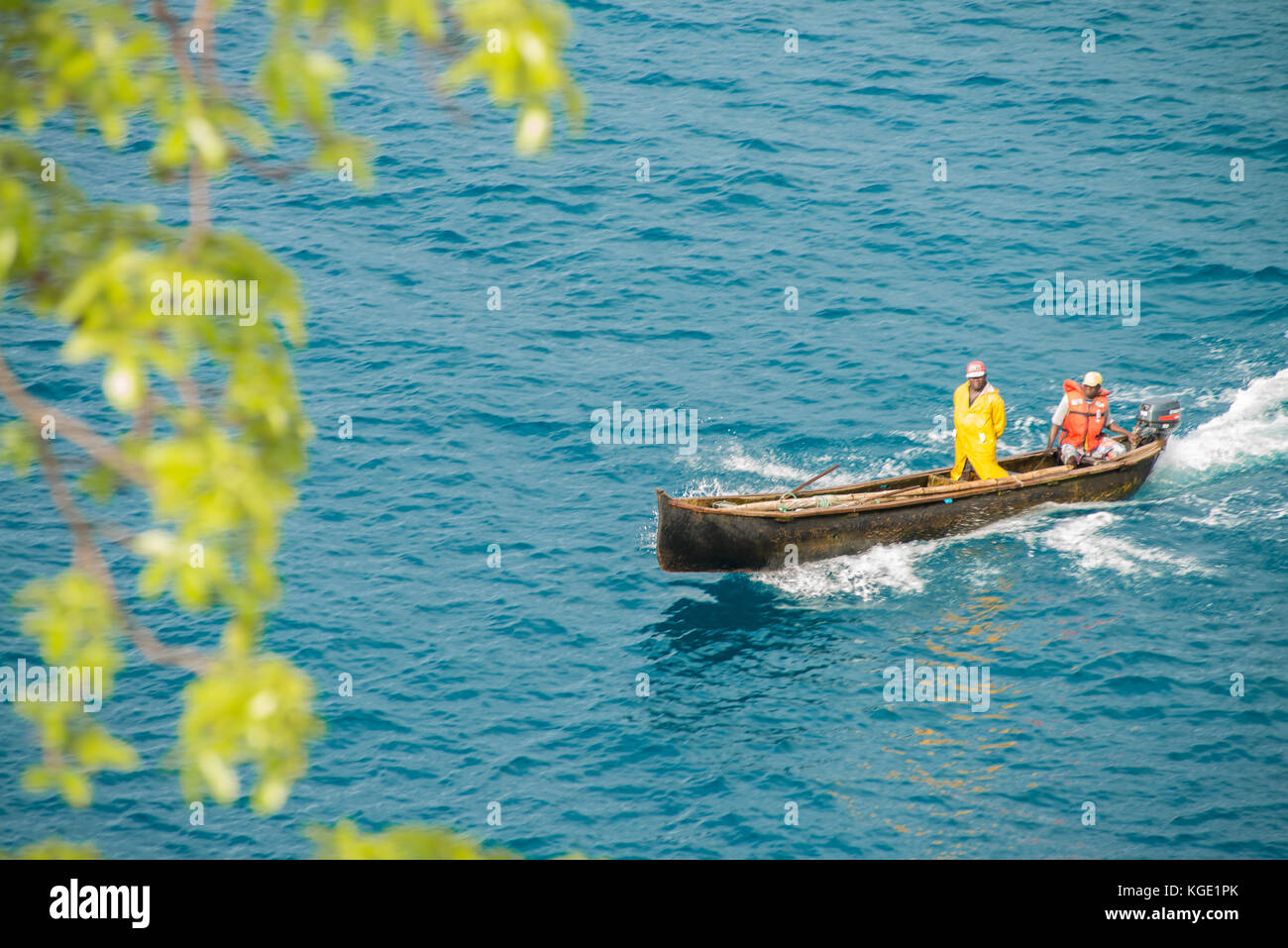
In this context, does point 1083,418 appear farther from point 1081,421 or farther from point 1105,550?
point 1105,550

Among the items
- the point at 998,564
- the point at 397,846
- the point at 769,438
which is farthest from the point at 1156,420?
the point at 397,846

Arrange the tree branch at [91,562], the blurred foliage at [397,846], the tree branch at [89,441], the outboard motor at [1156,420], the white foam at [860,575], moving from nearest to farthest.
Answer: the tree branch at [89,441], the tree branch at [91,562], the blurred foliage at [397,846], the white foam at [860,575], the outboard motor at [1156,420]

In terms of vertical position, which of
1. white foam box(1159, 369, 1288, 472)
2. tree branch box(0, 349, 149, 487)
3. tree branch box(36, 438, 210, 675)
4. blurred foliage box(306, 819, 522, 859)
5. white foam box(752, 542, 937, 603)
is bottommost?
blurred foliage box(306, 819, 522, 859)

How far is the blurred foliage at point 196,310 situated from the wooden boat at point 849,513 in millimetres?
16331

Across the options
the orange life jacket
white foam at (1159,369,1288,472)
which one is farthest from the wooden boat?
white foam at (1159,369,1288,472)

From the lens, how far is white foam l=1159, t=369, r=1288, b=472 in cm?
2603

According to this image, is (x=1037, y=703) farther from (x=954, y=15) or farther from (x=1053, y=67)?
(x=954, y=15)

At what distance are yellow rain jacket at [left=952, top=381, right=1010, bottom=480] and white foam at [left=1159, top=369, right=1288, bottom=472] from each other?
174 inches

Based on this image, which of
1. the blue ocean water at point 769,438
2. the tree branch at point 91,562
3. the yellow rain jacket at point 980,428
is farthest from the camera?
the yellow rain jacket at point 980,428

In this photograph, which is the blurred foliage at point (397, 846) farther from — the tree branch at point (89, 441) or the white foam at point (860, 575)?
the white foam at point (860, 575)

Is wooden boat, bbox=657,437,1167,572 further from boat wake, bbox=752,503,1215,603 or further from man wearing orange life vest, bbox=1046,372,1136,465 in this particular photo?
man wearing orange life vest, bbox=1046,372,1136,465

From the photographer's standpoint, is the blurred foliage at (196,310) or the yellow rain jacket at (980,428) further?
the yellow rain jacket at (980,428)

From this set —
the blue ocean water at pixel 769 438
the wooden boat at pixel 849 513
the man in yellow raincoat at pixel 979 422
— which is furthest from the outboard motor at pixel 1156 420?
the man in yellow raincoat at pixel 979 422

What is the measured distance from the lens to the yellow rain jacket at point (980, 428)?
23469 millimetres
